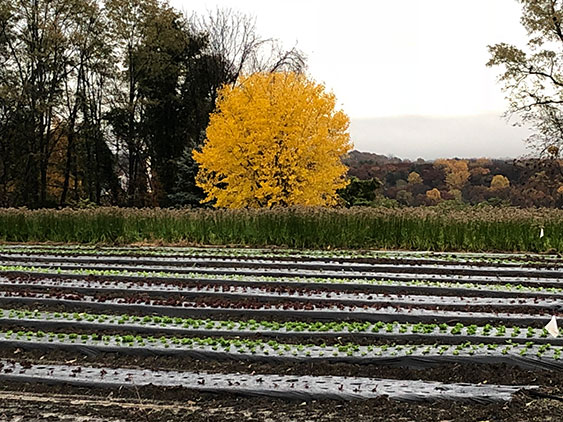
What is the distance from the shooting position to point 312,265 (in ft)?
32.5

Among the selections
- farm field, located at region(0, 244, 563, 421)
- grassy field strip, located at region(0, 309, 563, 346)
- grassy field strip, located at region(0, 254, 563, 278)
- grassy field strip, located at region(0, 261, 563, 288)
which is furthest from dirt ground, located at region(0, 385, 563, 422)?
grassy field strip, located at region(0, 254, 563, 278)

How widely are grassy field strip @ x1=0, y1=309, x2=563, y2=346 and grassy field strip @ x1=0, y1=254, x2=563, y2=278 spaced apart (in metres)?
3.31

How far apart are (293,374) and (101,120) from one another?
103ft

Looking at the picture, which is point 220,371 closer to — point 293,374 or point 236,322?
point 293,374

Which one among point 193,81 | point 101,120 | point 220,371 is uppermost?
point 193,81

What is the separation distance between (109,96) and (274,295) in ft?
95.3

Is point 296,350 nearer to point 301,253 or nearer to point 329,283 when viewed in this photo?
point 329,283

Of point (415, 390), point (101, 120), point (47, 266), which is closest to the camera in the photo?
point (415, 390)

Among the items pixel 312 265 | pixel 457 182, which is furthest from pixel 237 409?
pixel 457 182

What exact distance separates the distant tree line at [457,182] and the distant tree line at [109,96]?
26.1 feet

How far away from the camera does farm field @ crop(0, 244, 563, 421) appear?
4414mm

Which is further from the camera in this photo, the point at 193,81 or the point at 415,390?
the point at 193,81

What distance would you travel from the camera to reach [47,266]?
398 inches

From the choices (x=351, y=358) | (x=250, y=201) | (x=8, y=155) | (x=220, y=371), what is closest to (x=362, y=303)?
(x=351, y=358)
